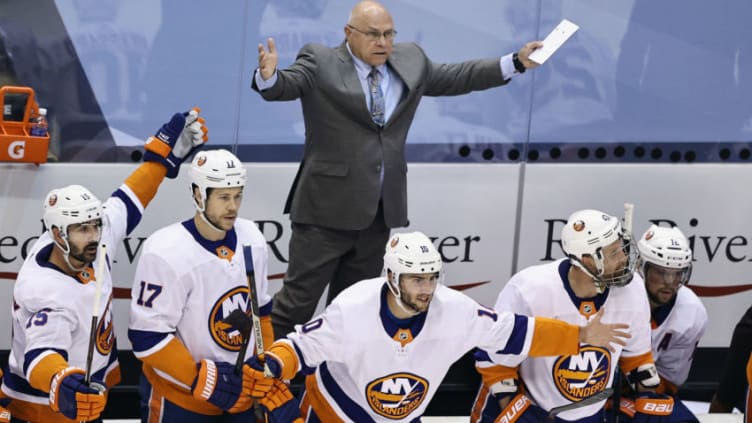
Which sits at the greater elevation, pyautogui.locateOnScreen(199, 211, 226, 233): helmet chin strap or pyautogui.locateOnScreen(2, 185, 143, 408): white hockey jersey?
pyautogui.locateOnScreen(199, 211, 226, 233): helmet chin strap

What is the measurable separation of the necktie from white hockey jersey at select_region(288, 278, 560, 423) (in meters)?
0.91

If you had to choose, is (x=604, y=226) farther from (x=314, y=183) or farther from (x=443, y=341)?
(x=314, y=183)

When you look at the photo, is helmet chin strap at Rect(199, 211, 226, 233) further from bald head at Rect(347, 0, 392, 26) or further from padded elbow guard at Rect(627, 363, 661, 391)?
padded elbow guard at Rect(627, 363, 661, 391)

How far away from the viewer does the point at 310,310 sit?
17.2 feet

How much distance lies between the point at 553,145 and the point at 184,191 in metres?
1.55

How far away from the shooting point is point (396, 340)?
4391 mm

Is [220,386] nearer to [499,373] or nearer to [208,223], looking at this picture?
[208,223]

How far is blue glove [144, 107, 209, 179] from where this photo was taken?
5.02 m

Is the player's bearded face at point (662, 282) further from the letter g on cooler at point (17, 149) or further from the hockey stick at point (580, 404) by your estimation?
the letter g on cooler at point (17, 149)

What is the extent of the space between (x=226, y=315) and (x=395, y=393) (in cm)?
63

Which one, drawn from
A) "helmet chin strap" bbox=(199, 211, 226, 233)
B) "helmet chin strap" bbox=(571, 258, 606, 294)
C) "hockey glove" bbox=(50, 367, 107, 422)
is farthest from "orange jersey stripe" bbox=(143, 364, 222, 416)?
"helmet chin strap" bbox=(571, 258, 606, 294)

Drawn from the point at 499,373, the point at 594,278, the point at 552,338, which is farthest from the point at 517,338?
the point at 594,278

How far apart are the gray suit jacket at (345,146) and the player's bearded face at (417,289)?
85 cm

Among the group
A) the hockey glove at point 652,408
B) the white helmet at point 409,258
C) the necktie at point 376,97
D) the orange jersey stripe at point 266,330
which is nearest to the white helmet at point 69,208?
the orange jersey stripe at point 266,330
